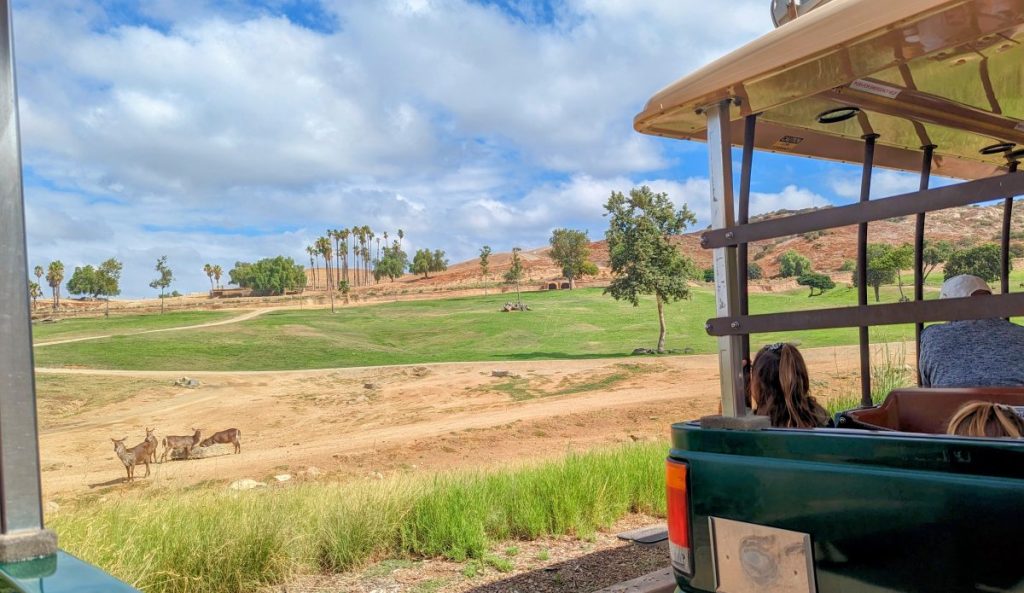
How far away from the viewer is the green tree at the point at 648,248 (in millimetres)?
38125

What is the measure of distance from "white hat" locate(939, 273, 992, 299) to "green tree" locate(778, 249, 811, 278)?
256 cm

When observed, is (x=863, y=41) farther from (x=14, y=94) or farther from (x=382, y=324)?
(x=382, y=324)

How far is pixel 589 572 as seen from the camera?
5297mm

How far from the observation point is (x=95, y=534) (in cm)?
519

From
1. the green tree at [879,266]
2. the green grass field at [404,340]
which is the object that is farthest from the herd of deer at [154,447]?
the green grass field at [404,340]

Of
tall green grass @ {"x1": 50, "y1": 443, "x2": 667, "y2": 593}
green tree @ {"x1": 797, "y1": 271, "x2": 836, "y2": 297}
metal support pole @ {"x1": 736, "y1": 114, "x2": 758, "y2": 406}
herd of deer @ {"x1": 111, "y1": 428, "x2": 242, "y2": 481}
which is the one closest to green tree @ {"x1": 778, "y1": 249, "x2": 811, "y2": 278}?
green tree @ {"x1": 797, "y1": 271, "x2": 836, "y2": 297}

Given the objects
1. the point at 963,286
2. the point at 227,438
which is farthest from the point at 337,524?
the point at 227,438

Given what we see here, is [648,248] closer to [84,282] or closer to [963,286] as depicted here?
[963,286]

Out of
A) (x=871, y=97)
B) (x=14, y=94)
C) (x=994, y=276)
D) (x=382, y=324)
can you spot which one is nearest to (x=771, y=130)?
(x=871, y=97)

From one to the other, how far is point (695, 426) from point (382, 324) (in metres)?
53.9

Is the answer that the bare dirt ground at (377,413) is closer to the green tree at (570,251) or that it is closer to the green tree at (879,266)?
the green tree at (879,266)

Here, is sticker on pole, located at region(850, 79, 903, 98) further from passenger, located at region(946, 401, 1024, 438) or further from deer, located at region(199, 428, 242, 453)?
deer, located at region(199, 428, 242, 453)

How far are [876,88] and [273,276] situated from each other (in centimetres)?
10135

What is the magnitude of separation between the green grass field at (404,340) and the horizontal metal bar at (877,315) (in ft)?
102
